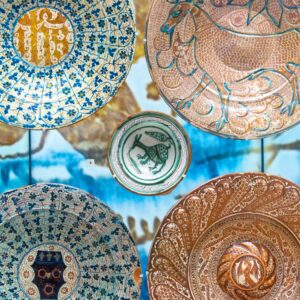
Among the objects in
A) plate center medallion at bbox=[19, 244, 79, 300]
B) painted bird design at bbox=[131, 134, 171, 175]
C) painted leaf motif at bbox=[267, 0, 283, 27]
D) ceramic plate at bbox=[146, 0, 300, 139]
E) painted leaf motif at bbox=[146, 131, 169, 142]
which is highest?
painted leaf motif at bbox=[267, 0, 283, 27]

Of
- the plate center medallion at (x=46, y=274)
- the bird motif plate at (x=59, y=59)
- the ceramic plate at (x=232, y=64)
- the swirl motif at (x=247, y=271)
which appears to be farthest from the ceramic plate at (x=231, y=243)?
the bird motif plate at (x=59, y=59)

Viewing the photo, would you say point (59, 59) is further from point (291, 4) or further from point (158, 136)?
point (291, 4)

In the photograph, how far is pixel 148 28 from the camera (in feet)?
11.9

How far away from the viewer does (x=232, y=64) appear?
375 cm

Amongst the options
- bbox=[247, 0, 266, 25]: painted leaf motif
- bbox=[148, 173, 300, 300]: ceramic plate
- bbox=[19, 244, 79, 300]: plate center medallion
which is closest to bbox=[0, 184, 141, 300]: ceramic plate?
bbox=[19, 244, 79, 300]: plate center medallion

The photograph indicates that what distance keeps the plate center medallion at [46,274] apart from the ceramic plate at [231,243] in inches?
15.5

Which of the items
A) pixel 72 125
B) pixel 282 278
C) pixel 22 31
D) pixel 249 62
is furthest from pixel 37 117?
pixel 282 278

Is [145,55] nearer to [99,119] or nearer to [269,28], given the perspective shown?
[99,119]

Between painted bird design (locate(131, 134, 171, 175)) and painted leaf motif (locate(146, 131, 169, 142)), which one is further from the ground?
painted leaf motif (locate(146, 131, 169, 142))

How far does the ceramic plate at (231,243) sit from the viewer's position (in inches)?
143

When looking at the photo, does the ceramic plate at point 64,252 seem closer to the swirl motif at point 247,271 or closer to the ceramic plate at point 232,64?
the swirl motif at point 247,271

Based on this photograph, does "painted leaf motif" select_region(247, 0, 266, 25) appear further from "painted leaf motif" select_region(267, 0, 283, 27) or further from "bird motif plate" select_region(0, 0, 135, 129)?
"bird motif plate" select_region(0, 0, 135, 129)

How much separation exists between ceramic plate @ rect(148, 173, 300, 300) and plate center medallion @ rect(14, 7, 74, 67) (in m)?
0.90

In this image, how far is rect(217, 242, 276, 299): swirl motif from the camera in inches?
141
